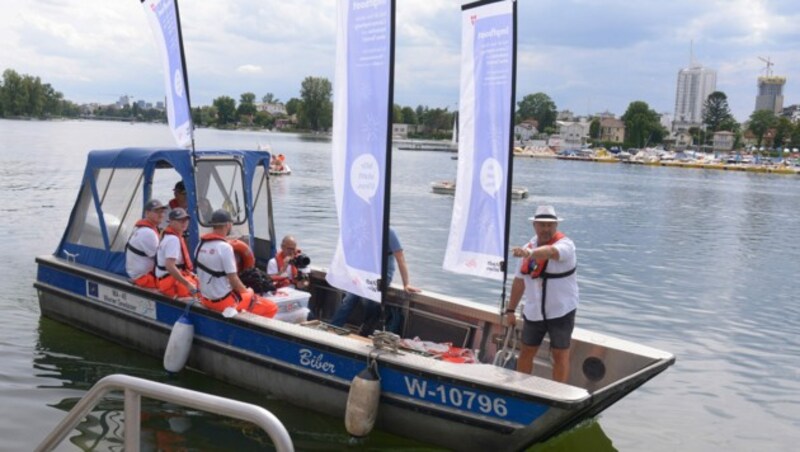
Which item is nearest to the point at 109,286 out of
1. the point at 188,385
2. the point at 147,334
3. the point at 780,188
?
the point at 147,334

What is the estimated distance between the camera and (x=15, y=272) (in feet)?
54.4

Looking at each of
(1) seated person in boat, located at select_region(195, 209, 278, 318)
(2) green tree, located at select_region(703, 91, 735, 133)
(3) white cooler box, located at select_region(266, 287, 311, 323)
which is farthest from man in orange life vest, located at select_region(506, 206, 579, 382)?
(2) green tree, located at select_region(703, 91, 735, 133)

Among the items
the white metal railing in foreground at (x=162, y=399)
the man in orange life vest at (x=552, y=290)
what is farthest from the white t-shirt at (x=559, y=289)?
the white metal railing in foreground at (x=162, y=399)

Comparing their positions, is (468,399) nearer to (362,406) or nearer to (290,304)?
(362,406)

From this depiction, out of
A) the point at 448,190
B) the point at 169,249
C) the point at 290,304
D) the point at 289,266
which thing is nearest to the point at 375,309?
the point at 290,304

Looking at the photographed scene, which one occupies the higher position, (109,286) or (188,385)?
(109,286)

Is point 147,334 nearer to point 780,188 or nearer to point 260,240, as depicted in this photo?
point 260,240

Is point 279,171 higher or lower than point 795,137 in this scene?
lower

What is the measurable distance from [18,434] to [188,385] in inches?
79.4

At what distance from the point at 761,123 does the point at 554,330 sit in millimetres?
196432

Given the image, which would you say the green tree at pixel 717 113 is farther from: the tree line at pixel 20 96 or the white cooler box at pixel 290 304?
the white cooler box at pixel 290 304

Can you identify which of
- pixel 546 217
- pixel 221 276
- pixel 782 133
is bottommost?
pixel 221 276

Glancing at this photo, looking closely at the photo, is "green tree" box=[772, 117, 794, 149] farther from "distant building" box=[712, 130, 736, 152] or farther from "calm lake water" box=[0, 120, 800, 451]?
"calm lake water" box=[0, 120, 800, 451]

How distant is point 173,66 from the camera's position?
1092 centimetres
